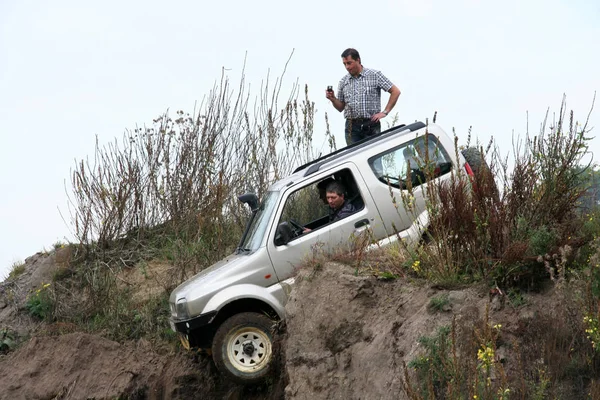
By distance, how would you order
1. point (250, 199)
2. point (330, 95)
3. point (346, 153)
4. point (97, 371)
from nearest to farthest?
point (346, 153), point (250, 199), point (97, 371), point (330, 95)

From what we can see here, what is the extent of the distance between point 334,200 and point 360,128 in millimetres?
3187

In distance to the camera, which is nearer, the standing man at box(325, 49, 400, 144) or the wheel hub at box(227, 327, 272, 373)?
the wheel hub at box(227, 327, 272, 373)

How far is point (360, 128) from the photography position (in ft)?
45.9

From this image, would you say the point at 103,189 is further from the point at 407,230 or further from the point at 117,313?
the point at 407,230

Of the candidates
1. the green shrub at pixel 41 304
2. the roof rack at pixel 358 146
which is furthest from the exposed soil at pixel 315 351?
the roof rack at pixel 358 146

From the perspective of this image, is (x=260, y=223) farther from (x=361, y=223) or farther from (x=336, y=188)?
(x=361, y=223)

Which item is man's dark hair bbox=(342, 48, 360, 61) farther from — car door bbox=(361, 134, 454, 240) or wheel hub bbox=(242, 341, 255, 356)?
wheel hub bbox=(242, 341, 255, 356)

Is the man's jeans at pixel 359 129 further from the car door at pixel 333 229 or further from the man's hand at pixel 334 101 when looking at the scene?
the car door at pixel 333 229

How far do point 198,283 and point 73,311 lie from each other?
5031 millimetres

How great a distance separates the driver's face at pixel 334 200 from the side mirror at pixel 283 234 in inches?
26.9

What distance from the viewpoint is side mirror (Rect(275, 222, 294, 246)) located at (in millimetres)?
10555

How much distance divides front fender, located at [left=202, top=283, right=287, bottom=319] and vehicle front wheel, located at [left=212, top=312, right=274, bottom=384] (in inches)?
7.2

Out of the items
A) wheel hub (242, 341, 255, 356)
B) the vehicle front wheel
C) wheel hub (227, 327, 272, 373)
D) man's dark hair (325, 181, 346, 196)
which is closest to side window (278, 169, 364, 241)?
man's dark hair (325, 181, 346, 196)

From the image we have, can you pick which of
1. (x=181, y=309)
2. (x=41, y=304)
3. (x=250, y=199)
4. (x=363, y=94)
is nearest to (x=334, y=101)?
(x=363, y=94)
